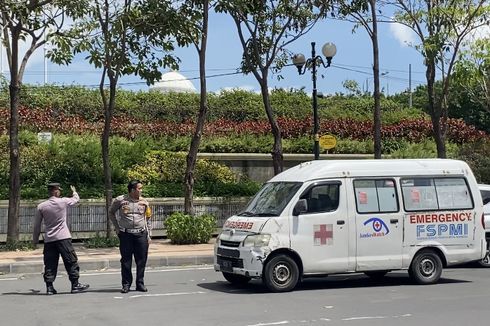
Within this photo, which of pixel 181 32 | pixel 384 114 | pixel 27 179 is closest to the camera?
pixel 181 32

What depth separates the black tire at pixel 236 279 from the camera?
39.9ft

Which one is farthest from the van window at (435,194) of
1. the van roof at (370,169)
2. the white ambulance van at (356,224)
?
the van roof at (370,169)

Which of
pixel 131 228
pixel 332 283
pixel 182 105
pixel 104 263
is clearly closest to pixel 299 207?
pixel 332 283

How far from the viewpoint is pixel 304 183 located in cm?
1177

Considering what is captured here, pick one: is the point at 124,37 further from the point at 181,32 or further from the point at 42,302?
the point at 42,302

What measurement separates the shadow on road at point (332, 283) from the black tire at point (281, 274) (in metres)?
0.30

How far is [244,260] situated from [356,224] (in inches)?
80.3

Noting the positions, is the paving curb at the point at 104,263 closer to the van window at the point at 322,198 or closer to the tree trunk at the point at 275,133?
the van window at the point at 322,198

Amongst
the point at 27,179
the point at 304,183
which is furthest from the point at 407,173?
the point at 27,179

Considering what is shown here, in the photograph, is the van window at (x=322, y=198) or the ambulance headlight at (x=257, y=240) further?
the van window at (x=322, y=198)

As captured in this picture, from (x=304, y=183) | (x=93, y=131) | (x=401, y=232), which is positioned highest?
(x=93, y=131)

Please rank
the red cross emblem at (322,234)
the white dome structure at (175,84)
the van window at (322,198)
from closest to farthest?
1. the red cross emblem at (322,234)
2. the van window at (322,198)
3. the white dome structure at (175,84)

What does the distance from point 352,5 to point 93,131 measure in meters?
11.1

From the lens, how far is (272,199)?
471 inches
